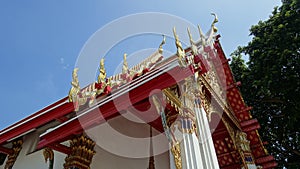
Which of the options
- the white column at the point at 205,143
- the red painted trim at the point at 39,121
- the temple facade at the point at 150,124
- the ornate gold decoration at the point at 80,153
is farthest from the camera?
the red painted trim at the point at 39,121

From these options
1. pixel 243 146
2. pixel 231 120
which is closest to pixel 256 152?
pixel 243 146

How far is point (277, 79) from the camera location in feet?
26.5

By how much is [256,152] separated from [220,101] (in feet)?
6.65

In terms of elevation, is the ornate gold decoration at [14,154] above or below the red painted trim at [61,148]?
above

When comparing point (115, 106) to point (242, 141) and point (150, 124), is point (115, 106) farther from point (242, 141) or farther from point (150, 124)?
point (242, 141)

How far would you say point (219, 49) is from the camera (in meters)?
5.82

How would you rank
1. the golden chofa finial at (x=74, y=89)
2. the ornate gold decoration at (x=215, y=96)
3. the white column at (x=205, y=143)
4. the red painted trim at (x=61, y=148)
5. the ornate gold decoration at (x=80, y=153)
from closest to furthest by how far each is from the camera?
the white column at (x=205, y=143)
the red painted trim at (x=61, y=148)
the ornate gold decoration at (x=80, y=153)
the golden chofa finial at (x=74, y=89)
the ornate gold decoration at (x=215, y=96)

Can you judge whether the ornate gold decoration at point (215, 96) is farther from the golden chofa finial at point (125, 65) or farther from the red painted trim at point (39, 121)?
the red painted trim at point (39, 121)

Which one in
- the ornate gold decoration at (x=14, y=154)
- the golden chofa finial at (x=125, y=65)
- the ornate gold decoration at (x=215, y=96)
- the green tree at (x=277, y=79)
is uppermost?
the green tree at (x=277, y=79)

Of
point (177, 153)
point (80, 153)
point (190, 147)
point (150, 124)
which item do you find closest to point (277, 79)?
point (150, 124)

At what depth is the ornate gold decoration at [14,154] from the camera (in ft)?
17.0

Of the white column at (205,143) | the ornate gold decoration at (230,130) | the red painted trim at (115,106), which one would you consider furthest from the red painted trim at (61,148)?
the ornate gold decoration at (230,130)

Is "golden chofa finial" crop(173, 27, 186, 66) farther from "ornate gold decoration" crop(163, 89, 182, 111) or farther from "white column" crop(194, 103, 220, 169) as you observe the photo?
"white column" crop(194, 103, 220, 169)

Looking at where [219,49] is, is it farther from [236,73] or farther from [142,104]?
[236,73]
